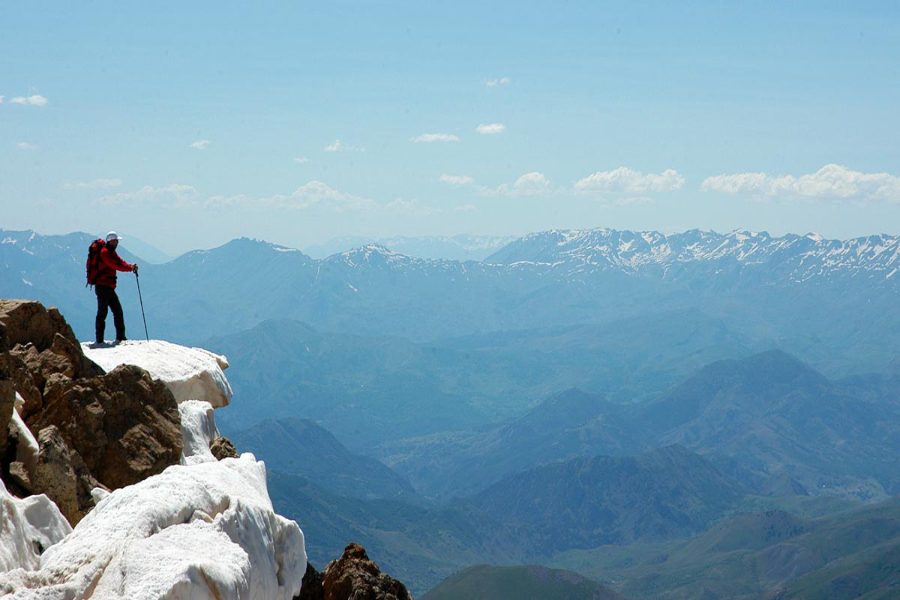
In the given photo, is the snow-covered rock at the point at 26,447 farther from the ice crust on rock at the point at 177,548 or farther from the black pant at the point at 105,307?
the black pant at the point at 105,307

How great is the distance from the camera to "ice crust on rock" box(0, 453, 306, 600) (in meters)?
11.9

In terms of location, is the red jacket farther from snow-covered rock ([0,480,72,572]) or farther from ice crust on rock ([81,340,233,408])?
snow-covered rock ([0,480,72,572])

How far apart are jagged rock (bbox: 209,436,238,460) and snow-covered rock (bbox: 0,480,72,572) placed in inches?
296

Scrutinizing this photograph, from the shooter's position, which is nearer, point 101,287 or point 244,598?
point 244,598

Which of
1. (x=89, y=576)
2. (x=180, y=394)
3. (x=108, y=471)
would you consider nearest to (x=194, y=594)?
(x=89, y=576)

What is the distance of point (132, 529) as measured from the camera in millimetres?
12781

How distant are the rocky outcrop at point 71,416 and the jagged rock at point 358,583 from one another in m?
4.66

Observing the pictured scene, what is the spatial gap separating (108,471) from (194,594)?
6131 mm

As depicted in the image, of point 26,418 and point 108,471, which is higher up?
point 26,418

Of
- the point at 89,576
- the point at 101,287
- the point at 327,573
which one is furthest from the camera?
the point at 101,287

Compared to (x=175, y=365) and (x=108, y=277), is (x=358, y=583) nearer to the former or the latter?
(x=175, y=365)

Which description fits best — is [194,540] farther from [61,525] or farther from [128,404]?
[128,404]

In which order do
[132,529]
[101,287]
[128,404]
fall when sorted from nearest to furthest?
[132,529] < [128,404] < [101,287]

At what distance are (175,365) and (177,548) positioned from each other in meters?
11.9
